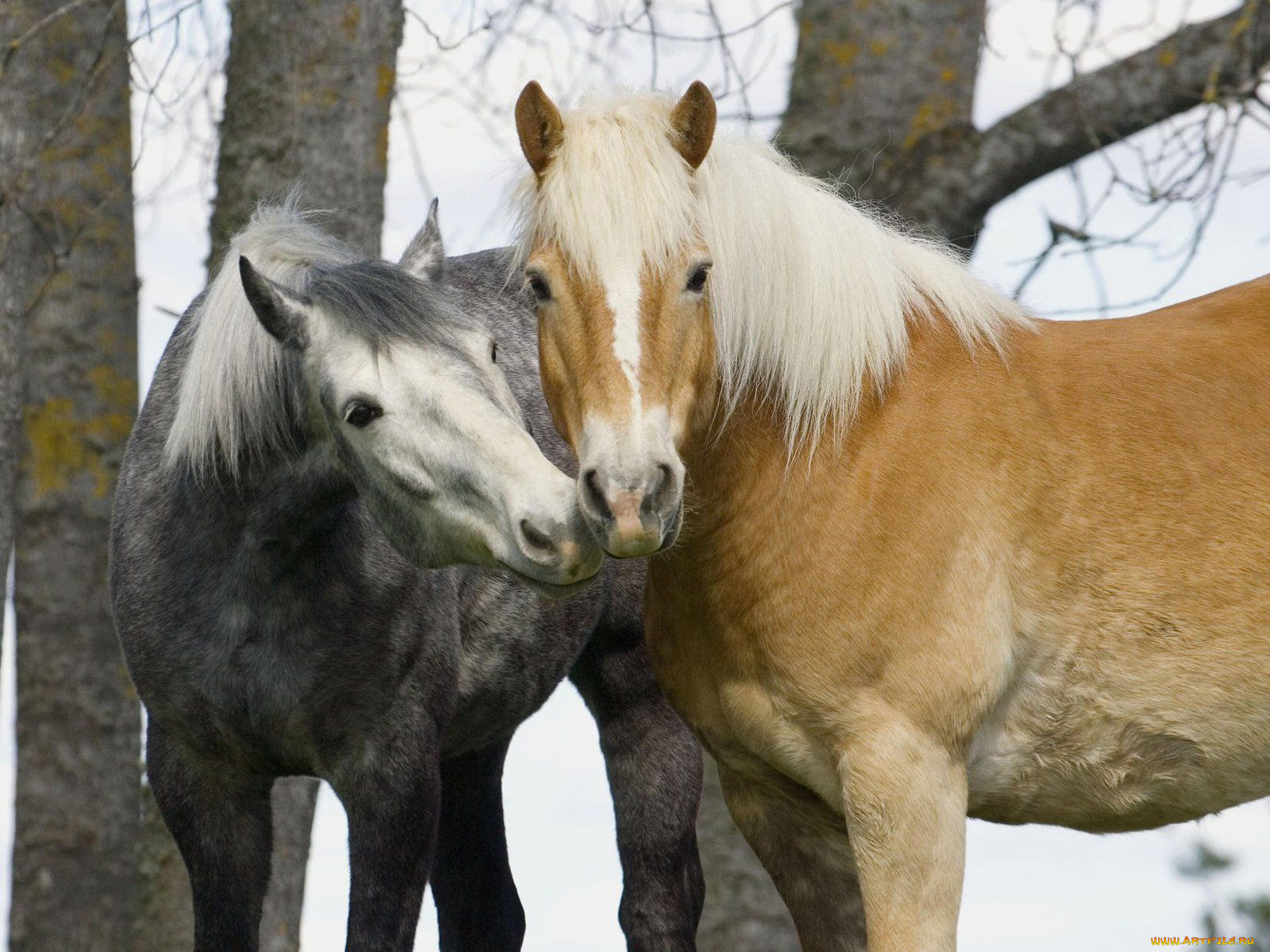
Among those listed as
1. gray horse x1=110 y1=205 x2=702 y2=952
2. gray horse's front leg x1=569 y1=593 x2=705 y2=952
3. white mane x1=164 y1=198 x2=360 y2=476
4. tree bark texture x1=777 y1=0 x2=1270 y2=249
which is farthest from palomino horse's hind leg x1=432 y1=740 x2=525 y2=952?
tree bark texture x1=777 y1=0 x2=1270 y2=249

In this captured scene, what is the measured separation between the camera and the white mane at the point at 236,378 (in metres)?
3.97

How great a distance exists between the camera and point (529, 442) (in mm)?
3619

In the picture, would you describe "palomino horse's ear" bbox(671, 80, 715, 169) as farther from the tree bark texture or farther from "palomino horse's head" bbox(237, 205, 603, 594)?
the tree bark texture

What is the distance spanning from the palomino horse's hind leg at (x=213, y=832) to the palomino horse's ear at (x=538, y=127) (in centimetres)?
173

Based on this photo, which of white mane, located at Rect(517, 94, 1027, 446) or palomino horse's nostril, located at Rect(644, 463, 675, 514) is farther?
white mane, located at Rect(517, 94, 1027, 446)

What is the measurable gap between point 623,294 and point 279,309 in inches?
35.9

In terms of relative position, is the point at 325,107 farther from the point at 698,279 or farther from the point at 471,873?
the point at 698,279

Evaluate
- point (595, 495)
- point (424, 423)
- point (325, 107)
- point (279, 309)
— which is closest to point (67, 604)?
point (325, 107)

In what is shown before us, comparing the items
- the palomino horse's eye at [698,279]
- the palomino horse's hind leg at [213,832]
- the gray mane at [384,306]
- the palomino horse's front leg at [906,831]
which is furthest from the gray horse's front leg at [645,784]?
the palomino horse's eye at [698,279]

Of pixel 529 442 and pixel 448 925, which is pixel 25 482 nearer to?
pixel 448 925

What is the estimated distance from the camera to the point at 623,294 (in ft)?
11.2

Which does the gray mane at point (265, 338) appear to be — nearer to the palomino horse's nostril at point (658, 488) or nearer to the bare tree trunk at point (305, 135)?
the palomino horse's nostril at point (658, 488)

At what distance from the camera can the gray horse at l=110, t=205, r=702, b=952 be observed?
12.0 feet

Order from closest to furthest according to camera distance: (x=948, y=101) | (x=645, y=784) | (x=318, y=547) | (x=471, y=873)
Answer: (x=318, y=547), (x=645, y=784), (x=471, y=873), (x=948, y=101)
